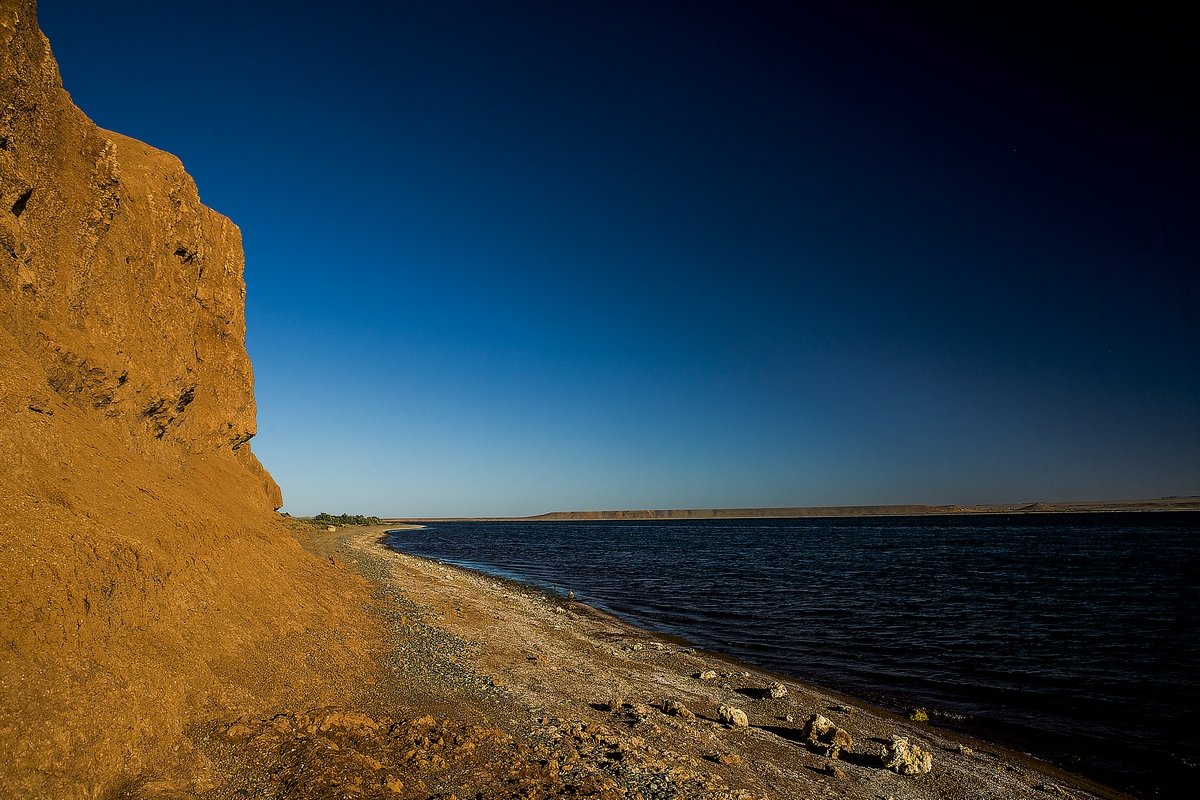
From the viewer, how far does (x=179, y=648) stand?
9.59 metres

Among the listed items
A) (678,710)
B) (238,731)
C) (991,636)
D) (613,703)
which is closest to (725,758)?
(678,710)

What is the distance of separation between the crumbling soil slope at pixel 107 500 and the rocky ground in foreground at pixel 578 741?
1.10 metres

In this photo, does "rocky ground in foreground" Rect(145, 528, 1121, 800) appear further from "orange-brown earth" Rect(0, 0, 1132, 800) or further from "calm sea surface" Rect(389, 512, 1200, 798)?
"calm sea surface" Rect(389, 512, 1200, 798)

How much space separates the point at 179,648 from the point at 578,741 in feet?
24.5

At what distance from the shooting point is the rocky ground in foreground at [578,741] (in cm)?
824

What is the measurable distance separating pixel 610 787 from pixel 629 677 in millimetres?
8381

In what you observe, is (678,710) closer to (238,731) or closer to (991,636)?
(238,731)

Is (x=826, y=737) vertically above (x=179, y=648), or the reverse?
(x=179, y=648)

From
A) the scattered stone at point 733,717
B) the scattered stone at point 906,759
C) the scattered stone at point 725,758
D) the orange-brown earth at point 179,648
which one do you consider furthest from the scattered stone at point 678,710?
the scattered stone at point 906,759

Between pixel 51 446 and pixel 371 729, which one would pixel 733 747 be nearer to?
pixel 371 729

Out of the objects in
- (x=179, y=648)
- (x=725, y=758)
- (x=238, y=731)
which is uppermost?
(x=179, y=648)

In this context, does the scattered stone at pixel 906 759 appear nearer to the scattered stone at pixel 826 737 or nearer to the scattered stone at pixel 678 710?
the scattered stone at pixel 826 737

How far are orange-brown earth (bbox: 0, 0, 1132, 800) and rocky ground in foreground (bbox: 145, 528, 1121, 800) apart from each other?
7cm

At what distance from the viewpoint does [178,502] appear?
12.7 m
